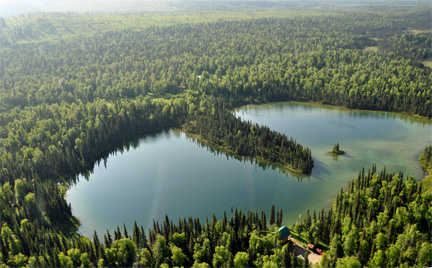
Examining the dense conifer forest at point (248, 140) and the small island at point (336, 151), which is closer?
the dense conifer forest at point (248, 140)

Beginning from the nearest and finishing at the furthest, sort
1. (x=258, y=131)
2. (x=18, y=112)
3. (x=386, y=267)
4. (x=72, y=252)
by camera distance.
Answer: (x=386, y=267) → (x=72, y=252) → (x=258, y=131) → (x=18, y=112)

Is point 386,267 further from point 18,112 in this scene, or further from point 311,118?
point 18,112

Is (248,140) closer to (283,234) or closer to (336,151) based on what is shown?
(336,151)

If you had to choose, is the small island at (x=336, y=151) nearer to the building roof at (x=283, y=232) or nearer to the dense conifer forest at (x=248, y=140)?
the dense conifer forest at (x=248, y=140)

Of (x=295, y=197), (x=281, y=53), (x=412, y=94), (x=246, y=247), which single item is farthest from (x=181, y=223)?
(x=281, y=53)

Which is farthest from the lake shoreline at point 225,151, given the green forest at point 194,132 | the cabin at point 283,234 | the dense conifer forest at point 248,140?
the cabin at point 283,234

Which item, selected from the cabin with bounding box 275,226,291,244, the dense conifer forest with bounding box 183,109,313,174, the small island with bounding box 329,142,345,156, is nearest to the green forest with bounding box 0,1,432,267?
the dense conifer forest with bounding box 183,109,313,174

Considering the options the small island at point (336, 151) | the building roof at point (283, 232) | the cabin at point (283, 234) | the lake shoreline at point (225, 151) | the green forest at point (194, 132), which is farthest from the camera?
the small island at point (336, 151)

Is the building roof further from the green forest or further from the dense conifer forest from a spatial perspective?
the dense conifer forest

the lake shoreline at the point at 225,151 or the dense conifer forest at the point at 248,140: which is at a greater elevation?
the dense conifer forest at the point at 248,140
